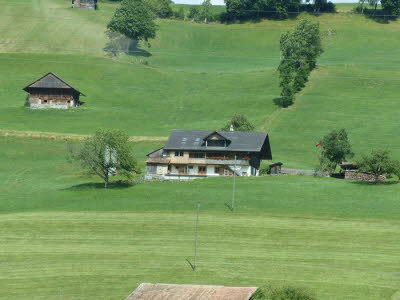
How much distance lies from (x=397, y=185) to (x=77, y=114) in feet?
254

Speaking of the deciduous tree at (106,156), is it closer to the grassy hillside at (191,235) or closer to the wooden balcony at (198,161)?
the grassy hillside at (191,235)

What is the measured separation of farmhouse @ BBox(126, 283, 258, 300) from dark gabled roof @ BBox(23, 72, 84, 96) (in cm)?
11581

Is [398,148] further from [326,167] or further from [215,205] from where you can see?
[215,205]

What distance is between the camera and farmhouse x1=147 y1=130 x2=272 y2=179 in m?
143

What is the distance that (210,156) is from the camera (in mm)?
144750

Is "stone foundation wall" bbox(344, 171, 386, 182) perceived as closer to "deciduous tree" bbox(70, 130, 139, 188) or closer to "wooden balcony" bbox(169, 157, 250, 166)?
"wooden balcony" bbox(169, 157, 250, 166)

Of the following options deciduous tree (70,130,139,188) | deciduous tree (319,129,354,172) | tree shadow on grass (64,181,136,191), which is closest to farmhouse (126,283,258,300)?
tree shadow on grass (64,181,136,191)

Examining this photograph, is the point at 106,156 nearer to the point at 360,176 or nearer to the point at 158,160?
the point at 158,160

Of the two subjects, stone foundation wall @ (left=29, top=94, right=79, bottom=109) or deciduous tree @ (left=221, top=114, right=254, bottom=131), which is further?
stone foundation wall @ (left=29, top=94, right=79, bottom=109)

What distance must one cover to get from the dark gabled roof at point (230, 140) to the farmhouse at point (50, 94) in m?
49.7

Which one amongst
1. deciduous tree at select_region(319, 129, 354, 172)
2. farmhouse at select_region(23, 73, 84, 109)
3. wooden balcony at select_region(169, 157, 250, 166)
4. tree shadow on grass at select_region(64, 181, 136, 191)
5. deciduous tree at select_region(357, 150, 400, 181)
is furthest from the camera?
farmhouse at select_region(23, 73, 84, 109)

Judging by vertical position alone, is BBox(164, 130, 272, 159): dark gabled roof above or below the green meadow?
above

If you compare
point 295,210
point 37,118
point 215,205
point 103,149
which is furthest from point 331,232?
point 37,118

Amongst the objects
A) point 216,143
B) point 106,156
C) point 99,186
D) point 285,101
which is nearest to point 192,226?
point 99,186
